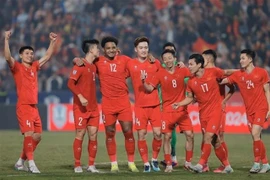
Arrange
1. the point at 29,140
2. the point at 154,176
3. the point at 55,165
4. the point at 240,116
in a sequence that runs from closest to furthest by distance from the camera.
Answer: the point at 154,176 → the point at 29,140 → the point at 55,165 → the point at 240,116

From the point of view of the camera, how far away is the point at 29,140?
15.3 m

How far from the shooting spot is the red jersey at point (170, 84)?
616 inches

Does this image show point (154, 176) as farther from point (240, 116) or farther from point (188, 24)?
point (188, 24)

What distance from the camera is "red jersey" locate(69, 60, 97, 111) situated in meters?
15.3

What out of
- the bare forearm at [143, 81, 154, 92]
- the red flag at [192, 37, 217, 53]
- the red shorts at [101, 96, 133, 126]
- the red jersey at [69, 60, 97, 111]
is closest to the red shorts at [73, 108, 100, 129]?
the red jersey at [69, 60, 97, 111]

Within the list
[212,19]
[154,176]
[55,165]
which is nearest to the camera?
[154,176]

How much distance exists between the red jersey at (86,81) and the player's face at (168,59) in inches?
53.7

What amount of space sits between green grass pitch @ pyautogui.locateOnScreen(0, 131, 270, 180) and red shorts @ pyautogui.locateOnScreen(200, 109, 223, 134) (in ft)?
2.65

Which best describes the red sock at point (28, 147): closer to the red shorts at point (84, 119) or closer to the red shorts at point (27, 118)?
the red shorts at point (27, 118)

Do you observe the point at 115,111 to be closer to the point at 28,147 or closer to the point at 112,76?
the point at 112,76

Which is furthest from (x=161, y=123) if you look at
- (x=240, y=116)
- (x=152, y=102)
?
(x=240, y=116)

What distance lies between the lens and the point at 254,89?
Answer: 50.1 ft

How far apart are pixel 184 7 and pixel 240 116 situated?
666 cm

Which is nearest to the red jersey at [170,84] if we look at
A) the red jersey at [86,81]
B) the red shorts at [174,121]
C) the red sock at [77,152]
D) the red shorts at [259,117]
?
the red shorts at [174,121]
